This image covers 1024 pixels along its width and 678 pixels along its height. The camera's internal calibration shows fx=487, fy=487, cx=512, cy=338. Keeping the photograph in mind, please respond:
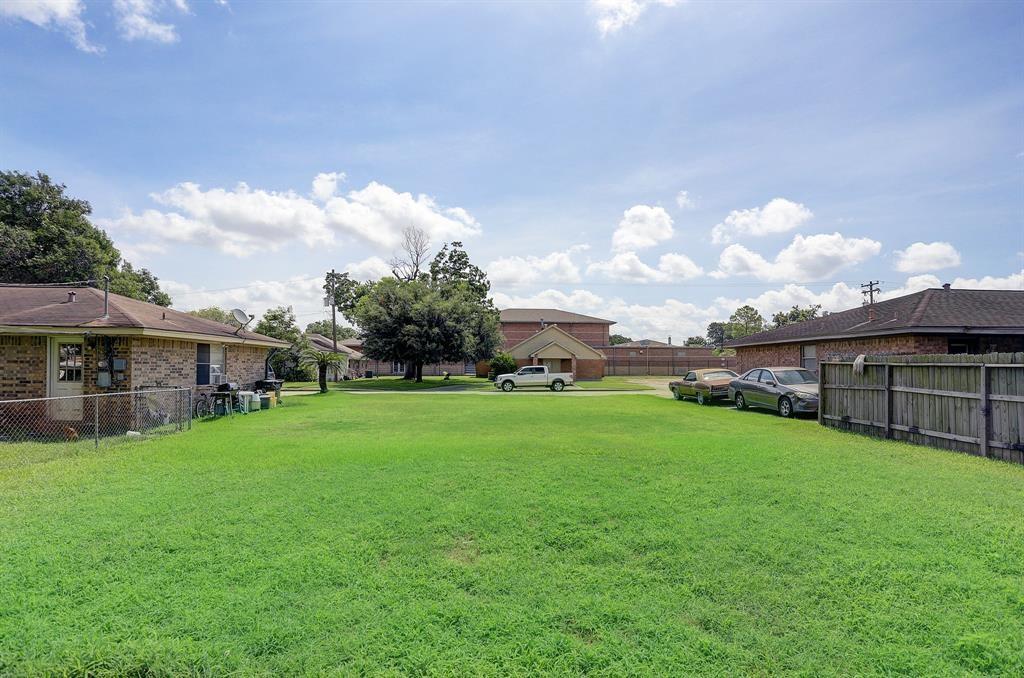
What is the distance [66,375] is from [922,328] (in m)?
23.8

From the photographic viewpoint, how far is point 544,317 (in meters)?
57.8

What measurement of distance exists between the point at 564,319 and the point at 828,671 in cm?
5609

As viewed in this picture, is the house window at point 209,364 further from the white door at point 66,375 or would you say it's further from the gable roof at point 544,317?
the gable roof at point 544,317

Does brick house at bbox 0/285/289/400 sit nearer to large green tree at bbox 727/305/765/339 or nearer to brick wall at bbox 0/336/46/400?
brick wall at bbox 0/336/46/400

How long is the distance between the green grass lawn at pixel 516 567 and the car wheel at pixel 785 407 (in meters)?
6.58

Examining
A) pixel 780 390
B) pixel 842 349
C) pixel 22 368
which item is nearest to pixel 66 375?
pixel 22 368

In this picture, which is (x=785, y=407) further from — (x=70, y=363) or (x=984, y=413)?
(x=70, y=363)

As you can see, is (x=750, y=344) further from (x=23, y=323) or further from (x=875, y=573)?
(x=23, y=323)

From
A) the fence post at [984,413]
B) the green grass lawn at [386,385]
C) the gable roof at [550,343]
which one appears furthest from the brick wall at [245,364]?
the gable roof at [550,343]

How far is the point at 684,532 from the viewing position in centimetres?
441

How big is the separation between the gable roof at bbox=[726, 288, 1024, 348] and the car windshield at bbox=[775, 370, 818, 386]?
10.1 ft

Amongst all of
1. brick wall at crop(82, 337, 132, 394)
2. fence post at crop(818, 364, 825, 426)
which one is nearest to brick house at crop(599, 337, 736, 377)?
fence post at crop(818, 364, 825, 426)

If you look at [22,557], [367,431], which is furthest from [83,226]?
[22,557]

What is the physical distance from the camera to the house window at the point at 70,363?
12406mm
